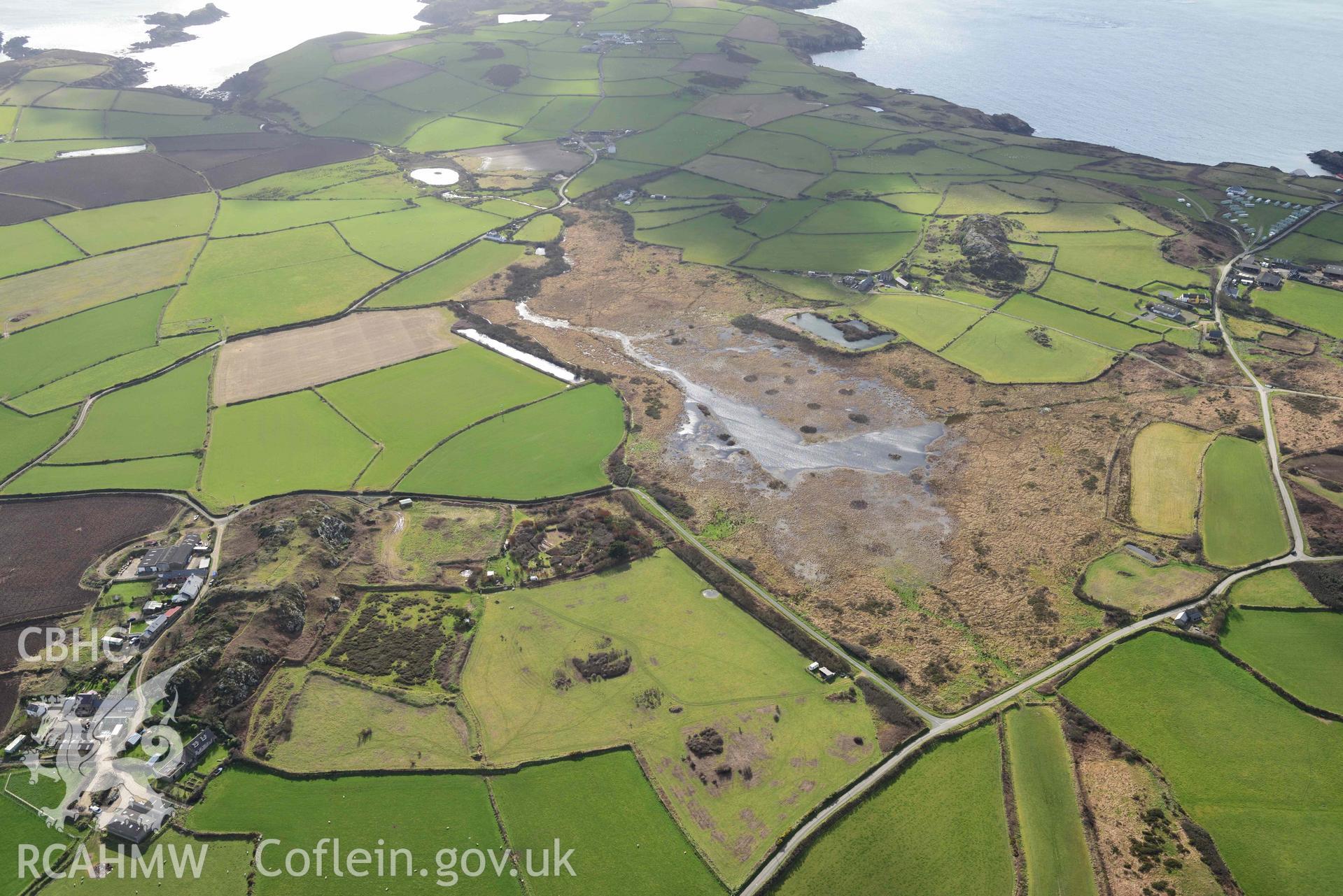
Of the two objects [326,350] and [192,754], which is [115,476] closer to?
Result: [326,350]

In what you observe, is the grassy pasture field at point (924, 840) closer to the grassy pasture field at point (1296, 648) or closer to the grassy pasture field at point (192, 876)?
the grassy pasture field at point (1296, 648)

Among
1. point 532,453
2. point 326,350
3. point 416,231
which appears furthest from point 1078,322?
point 416,231

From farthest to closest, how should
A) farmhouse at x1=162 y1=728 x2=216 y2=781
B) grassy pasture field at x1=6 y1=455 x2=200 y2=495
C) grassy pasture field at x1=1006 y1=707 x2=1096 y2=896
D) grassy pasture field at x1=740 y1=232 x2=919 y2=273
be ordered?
1. grassy pasture field at x1=740 y1=232 x2=919 y2=273
2. grassy pasture field at x1=6 y1=455 x2=200 y2=495
3. farmhouse at x1=162 y1=728 x2=216 y2=781
4. grassy pasture field at x1=1006 y1=707 x2=1096 y2=896

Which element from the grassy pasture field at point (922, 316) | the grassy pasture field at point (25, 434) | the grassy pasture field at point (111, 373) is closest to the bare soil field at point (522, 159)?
the grassy pasture field at point (111, 373)

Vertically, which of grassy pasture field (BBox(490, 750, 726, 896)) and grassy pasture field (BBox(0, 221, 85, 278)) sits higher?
grassy pasture field (BBox(0, 221, 85, 278))

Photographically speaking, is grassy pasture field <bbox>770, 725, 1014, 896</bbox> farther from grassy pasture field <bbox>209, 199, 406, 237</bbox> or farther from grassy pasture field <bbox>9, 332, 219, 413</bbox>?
grassy pasture field <bbox>209, 199, 406, 237</bbox>

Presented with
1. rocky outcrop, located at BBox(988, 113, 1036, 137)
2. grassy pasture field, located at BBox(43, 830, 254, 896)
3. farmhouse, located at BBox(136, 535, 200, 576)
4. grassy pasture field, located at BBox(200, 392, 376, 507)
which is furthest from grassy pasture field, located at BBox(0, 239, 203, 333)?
rocky outcrop, located at BBox(988, 113, 1036, 137)

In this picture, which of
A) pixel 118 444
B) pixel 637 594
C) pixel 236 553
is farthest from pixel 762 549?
pixel 118 444

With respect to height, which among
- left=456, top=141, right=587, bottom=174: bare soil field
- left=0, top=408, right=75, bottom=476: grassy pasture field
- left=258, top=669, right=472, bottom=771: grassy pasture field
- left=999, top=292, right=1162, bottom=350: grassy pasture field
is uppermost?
left=456, top=141, right=587, bottom=174: bare soil field
